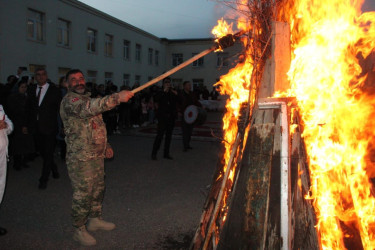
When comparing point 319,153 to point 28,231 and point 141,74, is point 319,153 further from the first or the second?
point 141,74

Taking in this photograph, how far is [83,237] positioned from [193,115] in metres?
5.71

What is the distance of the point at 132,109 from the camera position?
1499 cm

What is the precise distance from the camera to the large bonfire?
3.04 meters

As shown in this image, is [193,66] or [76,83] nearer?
[76,83]

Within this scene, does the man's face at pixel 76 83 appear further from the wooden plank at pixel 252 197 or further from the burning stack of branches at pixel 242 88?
the wooden plank at pixel 252 197

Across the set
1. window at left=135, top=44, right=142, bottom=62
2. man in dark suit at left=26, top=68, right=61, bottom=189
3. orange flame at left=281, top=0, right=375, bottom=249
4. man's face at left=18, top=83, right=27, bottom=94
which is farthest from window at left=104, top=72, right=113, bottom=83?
orange flame at left=281, top=0, right=375, bottom=249

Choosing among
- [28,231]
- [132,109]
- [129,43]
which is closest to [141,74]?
[129,43]

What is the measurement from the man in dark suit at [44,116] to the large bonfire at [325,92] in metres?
3.68

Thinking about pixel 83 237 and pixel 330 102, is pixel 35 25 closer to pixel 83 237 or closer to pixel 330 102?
pixel 83 237

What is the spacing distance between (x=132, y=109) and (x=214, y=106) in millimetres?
11522

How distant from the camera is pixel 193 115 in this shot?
30.4 feet

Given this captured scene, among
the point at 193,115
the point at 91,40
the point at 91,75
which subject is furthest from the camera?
the point at 91,75

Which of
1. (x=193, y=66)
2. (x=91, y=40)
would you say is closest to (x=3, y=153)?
(x=91, y=40)

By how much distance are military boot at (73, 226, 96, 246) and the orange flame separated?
2.50 meters
